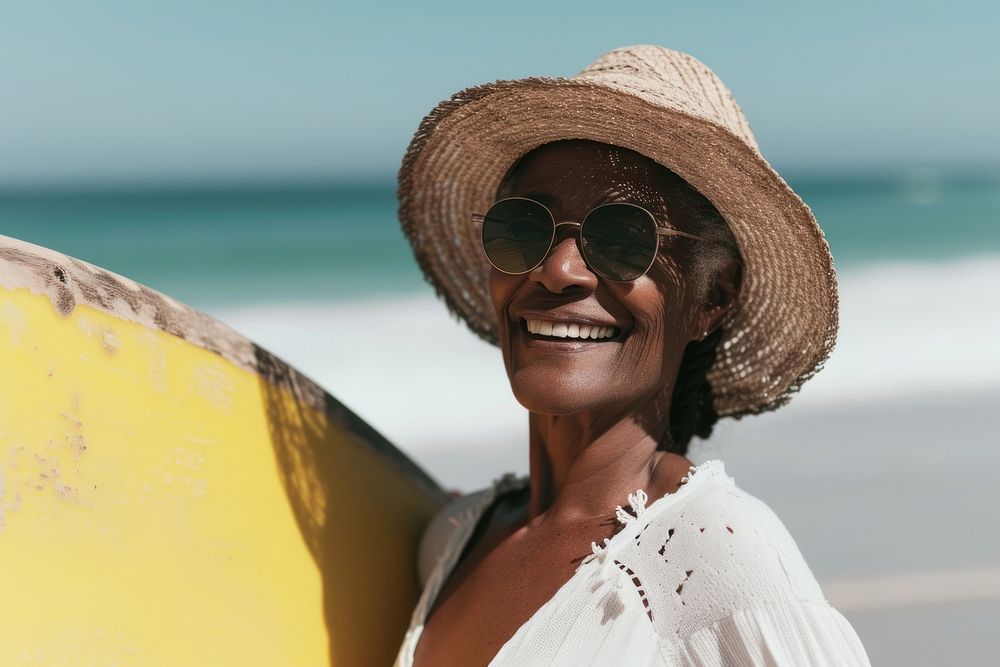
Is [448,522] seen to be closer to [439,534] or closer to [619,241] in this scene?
[439,534]

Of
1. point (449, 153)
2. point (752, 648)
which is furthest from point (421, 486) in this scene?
point (752, 648)

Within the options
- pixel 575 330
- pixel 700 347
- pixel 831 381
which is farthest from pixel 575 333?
pixel 831 381

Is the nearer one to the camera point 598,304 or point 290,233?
point 598,304

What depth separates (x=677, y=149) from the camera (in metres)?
1.49

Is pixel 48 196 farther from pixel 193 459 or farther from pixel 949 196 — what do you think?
pixel 193 459

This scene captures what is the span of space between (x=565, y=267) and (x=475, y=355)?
6.41 metres

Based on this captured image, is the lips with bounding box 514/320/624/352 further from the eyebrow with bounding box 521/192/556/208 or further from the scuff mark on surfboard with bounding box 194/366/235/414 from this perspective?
the scuff mark on surfboard with bounding box 194/366/235/414

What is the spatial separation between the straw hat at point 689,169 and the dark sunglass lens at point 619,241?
0.10m

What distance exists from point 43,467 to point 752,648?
923 millimetres

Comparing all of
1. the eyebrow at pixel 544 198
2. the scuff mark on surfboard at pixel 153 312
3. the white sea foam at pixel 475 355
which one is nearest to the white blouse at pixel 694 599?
the eyebrow at pixel 544 198

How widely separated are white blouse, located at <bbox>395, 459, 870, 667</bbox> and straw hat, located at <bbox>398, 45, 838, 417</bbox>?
0.35 meters

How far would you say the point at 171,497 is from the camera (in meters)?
1.57

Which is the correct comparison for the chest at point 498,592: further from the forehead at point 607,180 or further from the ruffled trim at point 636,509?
the forehead at point 607,180

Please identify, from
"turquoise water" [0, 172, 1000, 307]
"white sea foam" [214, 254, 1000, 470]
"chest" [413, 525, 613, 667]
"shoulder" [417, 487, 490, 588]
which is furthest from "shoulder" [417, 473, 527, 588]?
"turquoise water" [0, 172, 1000, 307]
